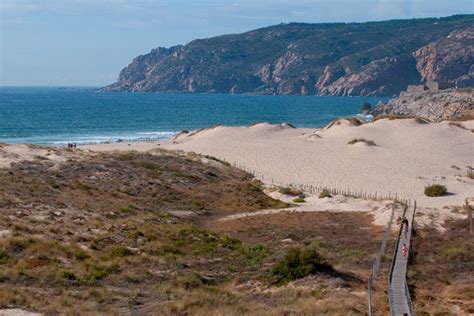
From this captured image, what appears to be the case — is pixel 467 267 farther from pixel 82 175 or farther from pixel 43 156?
pixel 43 156

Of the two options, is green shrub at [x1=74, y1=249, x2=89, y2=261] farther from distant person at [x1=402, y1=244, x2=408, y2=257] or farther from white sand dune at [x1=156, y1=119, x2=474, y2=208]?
white sand dune at [x1=156, y1=119, x2=474, y2=208]

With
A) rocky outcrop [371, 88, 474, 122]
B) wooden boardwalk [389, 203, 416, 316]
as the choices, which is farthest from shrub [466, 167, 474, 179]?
rocky outcrop [371, 88, 474, 122]

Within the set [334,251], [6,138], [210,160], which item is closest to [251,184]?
[210,160]

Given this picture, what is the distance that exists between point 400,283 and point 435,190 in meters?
27.8

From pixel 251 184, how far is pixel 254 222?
13.6m

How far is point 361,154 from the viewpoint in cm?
6341

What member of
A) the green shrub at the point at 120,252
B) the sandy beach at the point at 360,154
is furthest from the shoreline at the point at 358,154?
the green shrub at the point at 120,252

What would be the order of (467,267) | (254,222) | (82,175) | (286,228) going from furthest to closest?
(82,175), (254,222), (286,228), (467,267)

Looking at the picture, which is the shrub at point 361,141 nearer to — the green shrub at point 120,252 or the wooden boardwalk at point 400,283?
the wooden boardwalk at point 400,283

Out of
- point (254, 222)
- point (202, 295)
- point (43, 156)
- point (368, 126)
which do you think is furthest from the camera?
point (368, 126)

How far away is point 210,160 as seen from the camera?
187 ft

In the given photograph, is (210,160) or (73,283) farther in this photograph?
(210,160)

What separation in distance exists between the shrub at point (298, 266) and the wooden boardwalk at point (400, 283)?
2170mm

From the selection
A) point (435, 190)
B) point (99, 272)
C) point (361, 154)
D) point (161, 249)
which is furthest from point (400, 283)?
point (361, 154)
